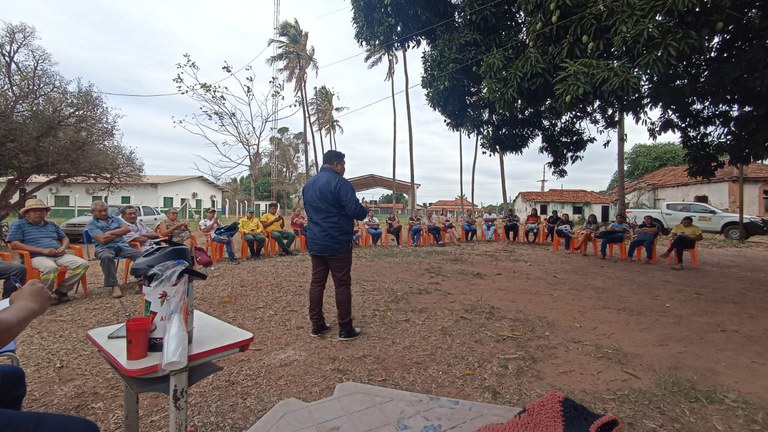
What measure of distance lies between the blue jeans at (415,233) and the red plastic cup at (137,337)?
9.87 m

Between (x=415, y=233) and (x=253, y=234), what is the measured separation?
480 centimetres

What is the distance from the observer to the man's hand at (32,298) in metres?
1.40

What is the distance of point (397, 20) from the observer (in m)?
6.37

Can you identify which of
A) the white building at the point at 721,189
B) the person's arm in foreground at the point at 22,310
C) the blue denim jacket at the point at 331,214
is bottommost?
the person's arm in foreground at the point at 22,310

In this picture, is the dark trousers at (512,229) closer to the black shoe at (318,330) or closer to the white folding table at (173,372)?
the black shoe at (318,330)

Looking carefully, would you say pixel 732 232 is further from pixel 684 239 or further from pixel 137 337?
pixel 137 337

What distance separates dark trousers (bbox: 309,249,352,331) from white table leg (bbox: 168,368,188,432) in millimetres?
1898

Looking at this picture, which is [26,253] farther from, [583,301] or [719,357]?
[719,357]

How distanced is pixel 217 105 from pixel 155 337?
13.3m

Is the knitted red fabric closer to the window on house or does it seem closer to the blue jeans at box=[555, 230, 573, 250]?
the blue jeans at box=[555, 230, 573, 250]

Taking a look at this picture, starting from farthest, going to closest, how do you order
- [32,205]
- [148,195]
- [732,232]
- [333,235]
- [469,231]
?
[148,195] < [732,232] < [469,231] < [32,205] < [333,235]

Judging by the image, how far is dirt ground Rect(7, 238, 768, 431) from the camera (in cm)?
254

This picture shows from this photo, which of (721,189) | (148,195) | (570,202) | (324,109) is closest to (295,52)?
(324,109)

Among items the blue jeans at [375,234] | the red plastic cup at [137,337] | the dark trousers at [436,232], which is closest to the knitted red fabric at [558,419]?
the red plastic cup at [137,337]
